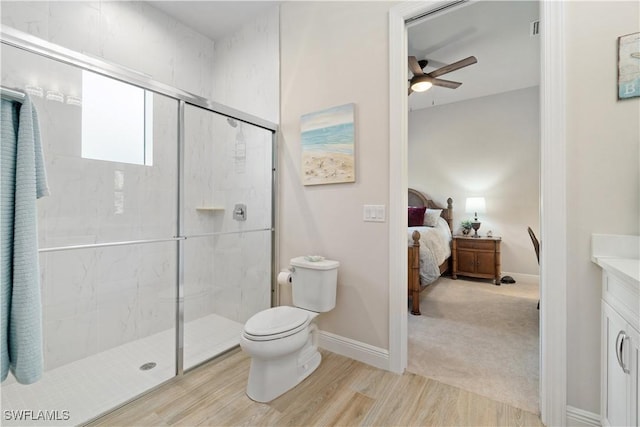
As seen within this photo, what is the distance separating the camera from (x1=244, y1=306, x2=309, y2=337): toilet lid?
1591 mm

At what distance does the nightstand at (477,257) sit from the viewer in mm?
3932

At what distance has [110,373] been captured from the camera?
6.03 ft

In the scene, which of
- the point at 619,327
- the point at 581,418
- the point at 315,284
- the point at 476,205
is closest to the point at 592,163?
the point at 619,327

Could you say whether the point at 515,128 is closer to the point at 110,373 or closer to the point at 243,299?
the point at 243,299

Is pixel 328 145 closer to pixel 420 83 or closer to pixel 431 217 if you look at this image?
pixel 420 83

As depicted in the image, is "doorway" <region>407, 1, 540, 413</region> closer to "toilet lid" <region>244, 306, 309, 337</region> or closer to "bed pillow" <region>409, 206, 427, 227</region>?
"bed pillow" <region>409, 206, 427, 227</region>

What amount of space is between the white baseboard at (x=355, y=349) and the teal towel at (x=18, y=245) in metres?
1.67

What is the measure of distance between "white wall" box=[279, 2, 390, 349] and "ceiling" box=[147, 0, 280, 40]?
0.38 m

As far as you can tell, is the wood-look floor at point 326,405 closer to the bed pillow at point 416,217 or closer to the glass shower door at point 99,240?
the glass shower door at point 99,240

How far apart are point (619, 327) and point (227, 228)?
2.42 m

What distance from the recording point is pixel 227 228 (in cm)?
241

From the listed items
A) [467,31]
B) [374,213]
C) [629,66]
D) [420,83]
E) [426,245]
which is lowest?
[426,245]

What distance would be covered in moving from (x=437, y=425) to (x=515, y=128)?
14.3 ft

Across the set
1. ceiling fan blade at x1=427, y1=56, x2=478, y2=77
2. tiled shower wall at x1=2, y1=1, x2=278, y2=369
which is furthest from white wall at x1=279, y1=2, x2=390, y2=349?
ceiling fan blade at x1=427, y1=56, x2=478, y2=77
